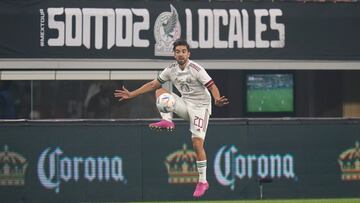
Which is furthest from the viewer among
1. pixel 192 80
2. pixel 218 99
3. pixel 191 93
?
pixel 191 93

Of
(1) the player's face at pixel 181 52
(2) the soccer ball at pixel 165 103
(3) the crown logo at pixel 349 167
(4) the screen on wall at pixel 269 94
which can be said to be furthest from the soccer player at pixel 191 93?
(4) the screen on wall at pixel 269 94

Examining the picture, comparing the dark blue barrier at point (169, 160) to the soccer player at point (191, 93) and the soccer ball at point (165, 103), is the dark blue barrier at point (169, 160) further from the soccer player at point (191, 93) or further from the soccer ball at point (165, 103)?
the soccer ball at point (165, 103)

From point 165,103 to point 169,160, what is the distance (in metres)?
4.89

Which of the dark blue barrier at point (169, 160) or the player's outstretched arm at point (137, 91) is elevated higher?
the player's outstretched arm at point (137, 91)

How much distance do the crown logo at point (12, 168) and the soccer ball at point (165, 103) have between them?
16.9 ft

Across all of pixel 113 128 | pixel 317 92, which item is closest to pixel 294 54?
pixel 317 92

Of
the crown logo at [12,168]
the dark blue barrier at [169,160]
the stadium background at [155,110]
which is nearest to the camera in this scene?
the crown logo at [12,168]

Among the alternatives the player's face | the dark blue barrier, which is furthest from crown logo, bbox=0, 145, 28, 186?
the player's face

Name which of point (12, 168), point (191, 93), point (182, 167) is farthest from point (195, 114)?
point (12, 168)

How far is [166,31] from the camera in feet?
62.5

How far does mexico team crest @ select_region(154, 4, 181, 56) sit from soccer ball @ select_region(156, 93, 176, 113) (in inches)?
343

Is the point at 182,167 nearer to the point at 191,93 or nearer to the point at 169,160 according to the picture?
the point at 169,160

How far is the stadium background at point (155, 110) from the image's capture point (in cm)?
1487

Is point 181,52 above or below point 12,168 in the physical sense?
above
